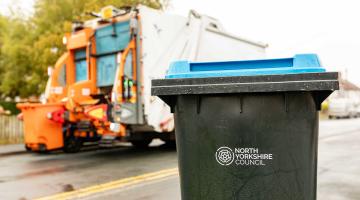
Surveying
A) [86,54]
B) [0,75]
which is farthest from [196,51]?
[0,75]

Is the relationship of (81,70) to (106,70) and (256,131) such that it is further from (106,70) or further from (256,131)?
(256,131)

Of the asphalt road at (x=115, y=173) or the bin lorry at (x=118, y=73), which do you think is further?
the bin lorry at (x=118, y=73)

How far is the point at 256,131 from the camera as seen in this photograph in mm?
2889

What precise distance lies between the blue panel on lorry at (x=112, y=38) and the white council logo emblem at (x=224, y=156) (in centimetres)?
600

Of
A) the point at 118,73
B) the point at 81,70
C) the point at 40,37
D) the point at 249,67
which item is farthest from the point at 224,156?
the point at 40,37

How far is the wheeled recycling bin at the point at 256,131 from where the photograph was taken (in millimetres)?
2861

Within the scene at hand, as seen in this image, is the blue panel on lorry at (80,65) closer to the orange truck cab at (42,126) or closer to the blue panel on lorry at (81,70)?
the blue panel on lorry at (81,70)

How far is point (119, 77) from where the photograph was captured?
7902 millimetres

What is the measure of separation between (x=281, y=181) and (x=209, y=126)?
60 centimetres

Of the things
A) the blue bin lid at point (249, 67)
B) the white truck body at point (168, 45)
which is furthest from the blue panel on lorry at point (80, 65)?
the blue bin lid at point (249, 67)

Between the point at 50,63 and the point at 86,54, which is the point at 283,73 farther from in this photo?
the point at 50,63

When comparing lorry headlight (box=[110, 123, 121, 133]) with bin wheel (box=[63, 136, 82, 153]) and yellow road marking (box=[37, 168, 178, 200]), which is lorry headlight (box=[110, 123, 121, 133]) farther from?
bin wheel (box=[63, 136, 82, 153])

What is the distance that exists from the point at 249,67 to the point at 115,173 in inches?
164

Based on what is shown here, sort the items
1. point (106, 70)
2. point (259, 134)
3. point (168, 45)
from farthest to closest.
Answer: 1. point (106, 70)
2. point (168, 45)
3. point (259, 134)
